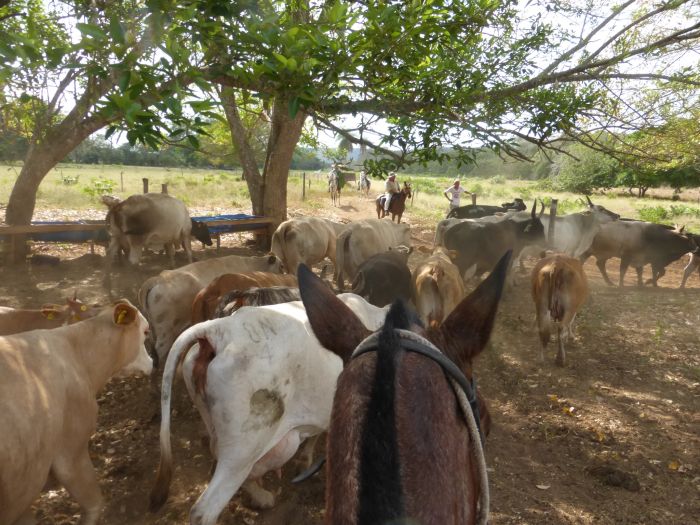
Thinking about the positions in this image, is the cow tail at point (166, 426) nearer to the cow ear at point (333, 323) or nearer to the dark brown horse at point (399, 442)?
the cow ear at point (333, 323)

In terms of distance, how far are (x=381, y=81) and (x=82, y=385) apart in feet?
13.9

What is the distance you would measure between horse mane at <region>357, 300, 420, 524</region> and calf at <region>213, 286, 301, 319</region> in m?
3.07

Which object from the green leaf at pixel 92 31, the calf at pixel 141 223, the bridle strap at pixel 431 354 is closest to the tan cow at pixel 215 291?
the green leaf at pixel 92 31

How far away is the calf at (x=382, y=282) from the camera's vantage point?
22.6 feet

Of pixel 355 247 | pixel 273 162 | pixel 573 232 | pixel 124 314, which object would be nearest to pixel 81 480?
pixel 124 314

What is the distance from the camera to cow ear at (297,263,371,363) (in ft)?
5.63

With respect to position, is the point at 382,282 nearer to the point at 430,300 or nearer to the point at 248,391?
the point at 430,300

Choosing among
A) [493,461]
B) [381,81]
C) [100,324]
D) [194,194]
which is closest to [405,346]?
[100,324]

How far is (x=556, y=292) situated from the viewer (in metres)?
6.64

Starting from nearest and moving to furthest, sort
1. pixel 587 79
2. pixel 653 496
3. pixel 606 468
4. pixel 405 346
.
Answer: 1. pixel 405 346
2. pixel 653 496
3. pixel 606 468
4. pixel 587 79

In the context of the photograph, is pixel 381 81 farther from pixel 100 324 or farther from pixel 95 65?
pixel 100 324

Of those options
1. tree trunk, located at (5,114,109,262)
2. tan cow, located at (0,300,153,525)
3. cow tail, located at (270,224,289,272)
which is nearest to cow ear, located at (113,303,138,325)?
tan cow, located at (0,300,153,525)

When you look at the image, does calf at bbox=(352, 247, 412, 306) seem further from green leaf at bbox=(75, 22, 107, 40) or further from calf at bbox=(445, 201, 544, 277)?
green leaf at bbox=(75, 22, 107, 40)

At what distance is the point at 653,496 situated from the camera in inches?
Answer: 158
